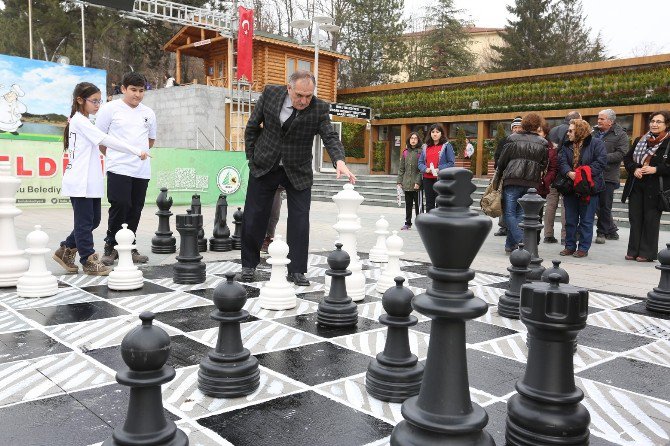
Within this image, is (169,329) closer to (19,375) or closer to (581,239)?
Answer: (19,375)

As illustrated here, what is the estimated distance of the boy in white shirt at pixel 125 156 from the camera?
182 inches

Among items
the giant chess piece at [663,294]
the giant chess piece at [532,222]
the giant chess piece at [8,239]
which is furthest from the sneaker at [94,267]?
the giant chess piece at [663,294]

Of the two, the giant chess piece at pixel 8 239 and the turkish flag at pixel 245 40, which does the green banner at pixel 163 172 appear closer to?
the giant chess piece at pixel 8 239

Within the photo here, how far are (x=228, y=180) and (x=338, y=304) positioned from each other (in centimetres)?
1053

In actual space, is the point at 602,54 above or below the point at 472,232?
above

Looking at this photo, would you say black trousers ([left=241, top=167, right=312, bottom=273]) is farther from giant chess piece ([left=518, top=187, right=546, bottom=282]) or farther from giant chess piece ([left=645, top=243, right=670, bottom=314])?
giant chess piece ([left=645, top=243, right=670, bottom=314])

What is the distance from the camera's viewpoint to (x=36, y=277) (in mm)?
3682

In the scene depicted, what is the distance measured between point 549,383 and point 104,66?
3488cm

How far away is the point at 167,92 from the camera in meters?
22.1

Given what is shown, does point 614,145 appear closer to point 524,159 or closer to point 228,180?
point 524,159

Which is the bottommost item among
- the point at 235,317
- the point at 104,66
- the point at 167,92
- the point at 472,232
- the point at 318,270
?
the point at 318,270

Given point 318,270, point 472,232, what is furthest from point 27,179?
point 472,232

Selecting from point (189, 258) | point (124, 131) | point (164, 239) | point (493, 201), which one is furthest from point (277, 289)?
point (493, 201)

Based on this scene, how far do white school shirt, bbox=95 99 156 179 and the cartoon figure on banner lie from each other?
50.5ft
